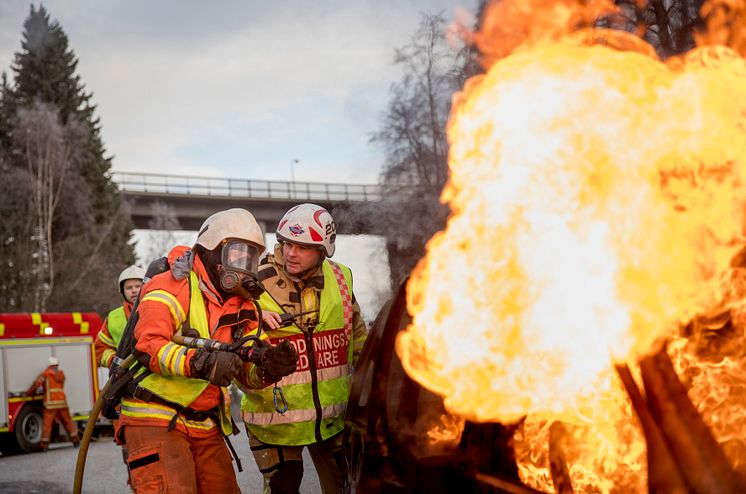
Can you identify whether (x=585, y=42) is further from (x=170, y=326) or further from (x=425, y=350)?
(x=170, y=326)

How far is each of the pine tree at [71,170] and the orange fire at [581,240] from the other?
39973 millimetres

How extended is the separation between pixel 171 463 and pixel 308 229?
4.67 ft

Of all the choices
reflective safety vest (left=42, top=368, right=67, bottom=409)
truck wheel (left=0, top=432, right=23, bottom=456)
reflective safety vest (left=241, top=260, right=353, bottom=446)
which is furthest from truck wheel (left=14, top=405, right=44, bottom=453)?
reflective safety vest (left=241, top=260, right=353, bottom=446)

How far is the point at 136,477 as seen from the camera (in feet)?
14.1

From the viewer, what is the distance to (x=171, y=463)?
4309 mm

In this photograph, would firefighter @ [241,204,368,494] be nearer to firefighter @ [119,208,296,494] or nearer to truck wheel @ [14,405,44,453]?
firefighter @ [119,208,296,494]

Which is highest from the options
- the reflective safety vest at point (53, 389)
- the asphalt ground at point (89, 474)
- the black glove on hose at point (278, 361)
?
the black glove on hose at point (278, 361)

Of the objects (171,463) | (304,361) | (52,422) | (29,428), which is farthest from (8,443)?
(171,463)

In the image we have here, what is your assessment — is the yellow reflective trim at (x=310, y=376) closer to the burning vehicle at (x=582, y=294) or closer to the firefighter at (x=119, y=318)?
the burning vehicle at (x=582, y=294)

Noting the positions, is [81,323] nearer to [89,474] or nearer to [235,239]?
[89,474]

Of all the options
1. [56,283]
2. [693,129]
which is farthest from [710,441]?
[56,283]

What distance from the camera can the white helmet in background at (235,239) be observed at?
15.0 ft

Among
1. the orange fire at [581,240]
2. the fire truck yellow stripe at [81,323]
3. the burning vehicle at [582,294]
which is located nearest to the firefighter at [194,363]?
the burning vehicle at [582,294]

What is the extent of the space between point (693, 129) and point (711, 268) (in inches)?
20.6
